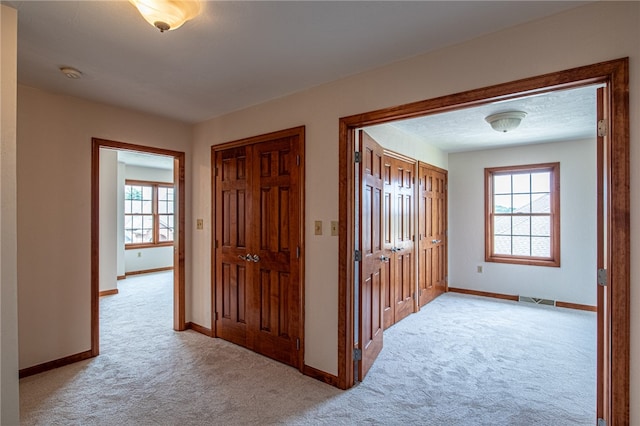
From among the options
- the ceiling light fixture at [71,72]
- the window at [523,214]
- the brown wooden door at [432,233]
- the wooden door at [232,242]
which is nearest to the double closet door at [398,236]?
the brown wooden door at [432,233]

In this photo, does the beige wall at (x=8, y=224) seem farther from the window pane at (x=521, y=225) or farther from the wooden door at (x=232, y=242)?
the window pane at (x=521, y=225)

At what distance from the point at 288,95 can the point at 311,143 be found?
55 cm

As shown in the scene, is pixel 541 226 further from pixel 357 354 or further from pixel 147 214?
pixel 147 214

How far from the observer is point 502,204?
5.35 meters

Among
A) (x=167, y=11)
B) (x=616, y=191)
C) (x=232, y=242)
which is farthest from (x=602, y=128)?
(x=232, y=242)

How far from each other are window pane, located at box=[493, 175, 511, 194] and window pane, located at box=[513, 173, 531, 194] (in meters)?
0.09

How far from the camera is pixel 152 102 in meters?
3.13

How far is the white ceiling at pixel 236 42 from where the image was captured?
167 cm

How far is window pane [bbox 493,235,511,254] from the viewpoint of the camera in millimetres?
5293

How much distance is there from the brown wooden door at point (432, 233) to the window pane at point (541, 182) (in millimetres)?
1320

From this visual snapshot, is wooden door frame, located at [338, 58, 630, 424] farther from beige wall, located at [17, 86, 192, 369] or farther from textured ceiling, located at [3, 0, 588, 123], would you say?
beige wall, located at [17, 86, 192, 369]

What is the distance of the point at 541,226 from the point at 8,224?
615cm

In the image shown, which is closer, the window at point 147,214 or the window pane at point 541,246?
the window pane at point 541,246

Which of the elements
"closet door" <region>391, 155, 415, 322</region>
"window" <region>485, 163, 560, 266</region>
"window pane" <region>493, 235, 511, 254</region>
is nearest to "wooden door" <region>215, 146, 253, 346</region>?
"closet door" <region>391, 155, 415, 322</region>
